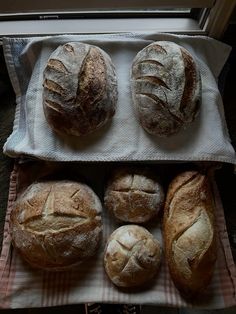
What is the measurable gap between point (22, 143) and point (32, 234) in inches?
9.1

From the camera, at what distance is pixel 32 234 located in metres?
0.91

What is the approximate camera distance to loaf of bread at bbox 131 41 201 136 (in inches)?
36.6

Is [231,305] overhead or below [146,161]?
below

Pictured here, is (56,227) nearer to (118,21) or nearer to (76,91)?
(76,91)

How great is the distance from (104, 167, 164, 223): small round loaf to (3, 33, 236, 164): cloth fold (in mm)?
43

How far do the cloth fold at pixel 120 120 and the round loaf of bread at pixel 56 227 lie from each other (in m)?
0.10

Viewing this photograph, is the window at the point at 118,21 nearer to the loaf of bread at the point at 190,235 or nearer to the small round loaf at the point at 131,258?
the loaf of bread at the point at 190,235

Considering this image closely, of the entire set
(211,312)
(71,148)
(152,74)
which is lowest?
(211,312)

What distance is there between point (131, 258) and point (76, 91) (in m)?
0.40

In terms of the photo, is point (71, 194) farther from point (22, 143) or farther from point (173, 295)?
point (173, 295)

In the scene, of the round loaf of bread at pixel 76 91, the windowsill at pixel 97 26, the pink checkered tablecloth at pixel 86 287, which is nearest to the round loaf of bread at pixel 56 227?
the pink checkered tablecloth at pixel 86 287

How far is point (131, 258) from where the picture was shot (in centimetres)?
91

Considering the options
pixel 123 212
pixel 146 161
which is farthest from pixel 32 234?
pixel 146 161

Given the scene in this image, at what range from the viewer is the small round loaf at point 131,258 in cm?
91
